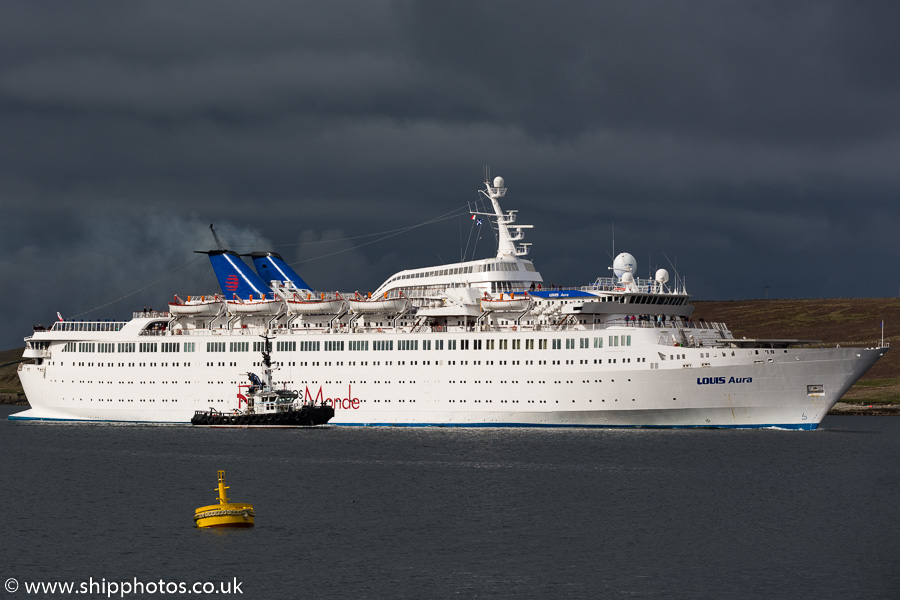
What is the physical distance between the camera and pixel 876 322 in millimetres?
132125

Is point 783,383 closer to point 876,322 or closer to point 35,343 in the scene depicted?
point 35,343

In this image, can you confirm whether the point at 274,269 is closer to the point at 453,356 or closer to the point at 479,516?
the point at 453,356

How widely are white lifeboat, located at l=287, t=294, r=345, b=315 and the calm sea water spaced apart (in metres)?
14.0

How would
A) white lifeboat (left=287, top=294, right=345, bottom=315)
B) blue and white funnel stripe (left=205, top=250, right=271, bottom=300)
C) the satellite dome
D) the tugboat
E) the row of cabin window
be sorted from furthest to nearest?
1. blue and white funnel stripe (left=205, top=250, right=271, bottom=300)
2. white lifeboat (left=287, top=294, right=345, bottom=315)
3. the satellite dome
4. the tugboat
5. the row of cabin window

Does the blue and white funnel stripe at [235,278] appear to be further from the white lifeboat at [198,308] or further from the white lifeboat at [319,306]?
the white lifeboat at [319,306]

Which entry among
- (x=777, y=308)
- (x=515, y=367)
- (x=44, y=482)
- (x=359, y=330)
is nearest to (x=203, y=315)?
(x=359, y=330)

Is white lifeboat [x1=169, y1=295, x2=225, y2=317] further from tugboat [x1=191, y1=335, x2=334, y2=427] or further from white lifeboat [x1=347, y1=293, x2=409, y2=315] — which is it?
white lifeboat [x1=347, y1=293, x2=409, y2=315]

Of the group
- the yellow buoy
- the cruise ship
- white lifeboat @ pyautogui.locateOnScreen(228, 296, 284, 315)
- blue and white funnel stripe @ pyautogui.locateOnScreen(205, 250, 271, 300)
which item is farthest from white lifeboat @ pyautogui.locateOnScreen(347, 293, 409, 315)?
the yellow buoy

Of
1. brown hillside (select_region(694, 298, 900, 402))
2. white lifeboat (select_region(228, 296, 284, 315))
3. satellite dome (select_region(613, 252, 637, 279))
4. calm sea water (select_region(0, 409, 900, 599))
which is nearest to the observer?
calm sea water (select_region(0, 409, 900, 599))

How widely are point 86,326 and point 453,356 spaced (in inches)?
1127

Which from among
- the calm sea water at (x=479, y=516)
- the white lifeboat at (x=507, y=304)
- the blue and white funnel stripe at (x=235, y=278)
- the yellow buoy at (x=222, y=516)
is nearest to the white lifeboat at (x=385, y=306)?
the white lifeboat at (x=507, y=304)

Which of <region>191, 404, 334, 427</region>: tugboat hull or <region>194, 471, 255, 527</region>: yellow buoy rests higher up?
<region>191, 404, 334, 427</region>: tugboat hull

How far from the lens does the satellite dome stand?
6850 cm

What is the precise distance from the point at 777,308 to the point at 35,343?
105m
